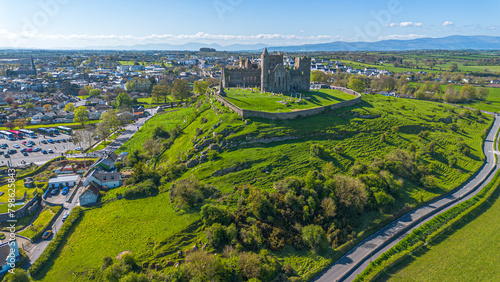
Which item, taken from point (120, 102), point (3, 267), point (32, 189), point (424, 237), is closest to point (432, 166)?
point (424, 237)

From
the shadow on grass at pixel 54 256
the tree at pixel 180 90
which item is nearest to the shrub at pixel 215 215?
the shadow on grass at pixel 54 256

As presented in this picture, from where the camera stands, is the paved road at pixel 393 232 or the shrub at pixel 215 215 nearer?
the paved road at pixel 393 232

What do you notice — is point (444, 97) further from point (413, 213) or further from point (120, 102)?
point (120, 102)

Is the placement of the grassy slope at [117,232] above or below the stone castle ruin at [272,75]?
below

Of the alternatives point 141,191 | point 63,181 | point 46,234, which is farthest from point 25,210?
point 141,191

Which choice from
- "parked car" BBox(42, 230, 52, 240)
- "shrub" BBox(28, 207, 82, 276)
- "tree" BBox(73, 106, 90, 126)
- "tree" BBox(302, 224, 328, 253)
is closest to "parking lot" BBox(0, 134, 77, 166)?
"tree" BBox(73, 106, 90, 126)

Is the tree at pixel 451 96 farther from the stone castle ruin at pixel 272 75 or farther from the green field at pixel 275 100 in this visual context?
the stone castle ruin at pixel 272 75

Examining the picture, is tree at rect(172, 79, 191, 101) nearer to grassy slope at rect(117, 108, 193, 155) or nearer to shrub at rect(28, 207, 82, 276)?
grassy slope at rect(117, 108, 193, 155)
